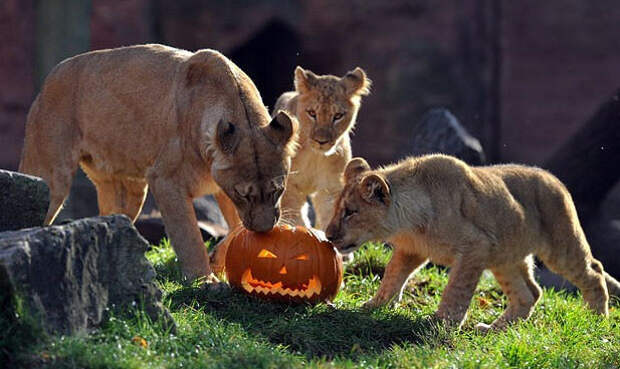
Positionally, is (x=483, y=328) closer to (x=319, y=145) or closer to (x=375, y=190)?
(x=375, y=190)

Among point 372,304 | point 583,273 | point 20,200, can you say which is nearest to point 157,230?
point 372,304

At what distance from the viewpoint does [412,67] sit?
13984 millimetres

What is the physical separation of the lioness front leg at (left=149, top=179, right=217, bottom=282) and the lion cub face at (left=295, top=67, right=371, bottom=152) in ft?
4.46

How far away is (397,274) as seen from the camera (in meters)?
5.51

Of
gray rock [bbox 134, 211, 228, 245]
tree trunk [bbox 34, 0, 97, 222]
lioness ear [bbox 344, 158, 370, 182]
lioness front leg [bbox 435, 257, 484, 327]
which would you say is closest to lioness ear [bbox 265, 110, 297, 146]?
lioness ear [bbox 344, 158, 370, 182]

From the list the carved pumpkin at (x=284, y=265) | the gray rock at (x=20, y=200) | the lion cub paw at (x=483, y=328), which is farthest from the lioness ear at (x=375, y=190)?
the gray rock at (x=20, y=200)

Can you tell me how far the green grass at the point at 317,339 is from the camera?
12.9 ft

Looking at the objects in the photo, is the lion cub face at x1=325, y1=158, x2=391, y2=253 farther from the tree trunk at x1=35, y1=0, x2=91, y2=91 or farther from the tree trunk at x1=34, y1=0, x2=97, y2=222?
the tree trunk at x1=35, y1=0, x2=91, y2=91

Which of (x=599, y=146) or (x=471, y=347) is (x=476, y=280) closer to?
(x=471, y=347)

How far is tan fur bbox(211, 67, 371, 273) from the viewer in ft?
21.9

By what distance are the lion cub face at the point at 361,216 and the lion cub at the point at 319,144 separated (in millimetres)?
1323

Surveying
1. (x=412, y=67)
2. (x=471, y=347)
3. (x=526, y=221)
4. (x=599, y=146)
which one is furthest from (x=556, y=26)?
(x=471, y=347)

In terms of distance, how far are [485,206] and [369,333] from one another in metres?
1.01

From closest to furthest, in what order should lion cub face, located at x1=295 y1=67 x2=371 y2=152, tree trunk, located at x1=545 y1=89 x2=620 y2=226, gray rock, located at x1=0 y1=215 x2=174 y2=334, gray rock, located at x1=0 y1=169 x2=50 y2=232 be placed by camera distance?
gray rock, located at x1=0 y1=215 x2=174 y2=334 → gray rock, located at x1=0 y1=169 x2=50 y2=232 → lion cub face, located at x1=295 y1=67 x2=371 y2=152 → tree trunk, located at x1=545 y1=89 x2=620 y2=226
